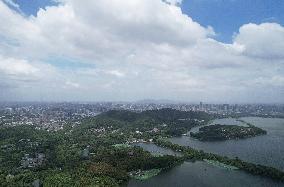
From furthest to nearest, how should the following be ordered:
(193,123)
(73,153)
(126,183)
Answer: (193,123) → (73,153) → (126,183)

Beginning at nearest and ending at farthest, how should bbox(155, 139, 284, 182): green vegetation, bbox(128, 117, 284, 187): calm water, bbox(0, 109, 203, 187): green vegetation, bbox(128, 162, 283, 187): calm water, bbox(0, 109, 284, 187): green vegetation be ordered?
1. bbox(128, 162, 283, 187): calm water
2. bbox(128, 117, 284, 187): calm water
3. bbox(0, 109, 203, 187): green vegetation
4. bbox(0, 109, 284, 187): green vegetation
5. bbox(155, 139, 284, 182): green vegetation

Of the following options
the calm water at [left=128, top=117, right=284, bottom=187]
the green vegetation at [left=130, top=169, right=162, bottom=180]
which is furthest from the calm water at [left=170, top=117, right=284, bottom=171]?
the green vegetation at [left=130, top=169, right=162, bottom=180]

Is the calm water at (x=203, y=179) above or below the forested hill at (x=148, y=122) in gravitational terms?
below

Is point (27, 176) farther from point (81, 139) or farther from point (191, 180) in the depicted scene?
point (81, 139)

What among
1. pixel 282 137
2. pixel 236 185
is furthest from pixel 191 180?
pixel 282 137

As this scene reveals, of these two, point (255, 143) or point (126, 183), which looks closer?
point (126, 183)

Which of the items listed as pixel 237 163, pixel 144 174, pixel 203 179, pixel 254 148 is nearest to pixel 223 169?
pixel 237 163

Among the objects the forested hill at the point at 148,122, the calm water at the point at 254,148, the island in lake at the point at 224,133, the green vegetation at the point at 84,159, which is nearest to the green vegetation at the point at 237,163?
the green vegetation at the point at 84,159

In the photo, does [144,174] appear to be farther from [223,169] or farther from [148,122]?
[148,122]

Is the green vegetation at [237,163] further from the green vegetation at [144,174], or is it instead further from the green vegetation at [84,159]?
the green vegetation at [144,174]

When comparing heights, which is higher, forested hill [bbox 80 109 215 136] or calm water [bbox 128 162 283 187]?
forested hill [bbox 80 109 215 136]

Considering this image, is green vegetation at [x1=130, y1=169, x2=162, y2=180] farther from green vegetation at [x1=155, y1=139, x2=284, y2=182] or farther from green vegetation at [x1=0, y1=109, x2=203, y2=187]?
green vegetation at [x1=155, y1=139, x2=284, y2=182]
